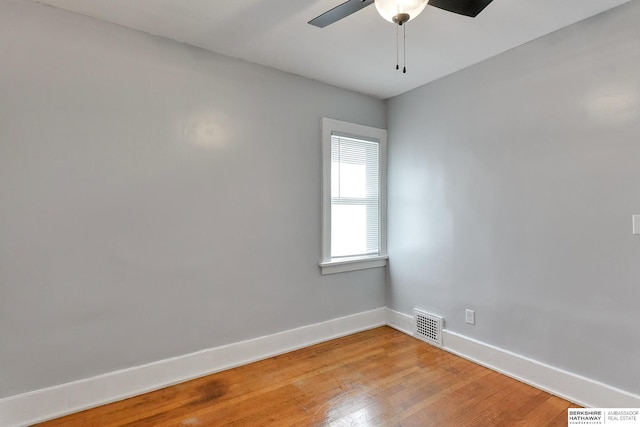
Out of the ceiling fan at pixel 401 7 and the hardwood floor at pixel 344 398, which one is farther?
the hardwood floor at pixel 344 398

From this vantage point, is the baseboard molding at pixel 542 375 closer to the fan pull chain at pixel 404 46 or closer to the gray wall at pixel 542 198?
the gray wall at pixel 542 198

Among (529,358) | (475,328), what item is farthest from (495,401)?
(475,328)

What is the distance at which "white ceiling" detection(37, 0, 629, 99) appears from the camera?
1991 mm

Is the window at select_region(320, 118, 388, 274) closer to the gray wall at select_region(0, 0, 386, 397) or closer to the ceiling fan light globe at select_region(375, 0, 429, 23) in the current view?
the gray wall at select_region(0, 0, 386, 397)

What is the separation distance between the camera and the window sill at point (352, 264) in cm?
318

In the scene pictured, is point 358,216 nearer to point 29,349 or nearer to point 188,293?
point 188,293

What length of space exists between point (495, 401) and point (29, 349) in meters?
3.02

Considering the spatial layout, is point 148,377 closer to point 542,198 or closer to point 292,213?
point 292,213

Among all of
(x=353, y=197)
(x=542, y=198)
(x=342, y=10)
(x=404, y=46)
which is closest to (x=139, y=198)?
(x=342, y=10)

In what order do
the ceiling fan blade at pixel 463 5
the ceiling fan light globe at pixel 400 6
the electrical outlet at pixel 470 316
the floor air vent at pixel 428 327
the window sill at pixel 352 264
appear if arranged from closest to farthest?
the ceiling fan light globe at pixel 400 6
the ceiling fan blade at pixel 463 5
the electrical outlet at pixel 470 316
the floor air vent at pixel 428 327
the window sill at pixel 352 264

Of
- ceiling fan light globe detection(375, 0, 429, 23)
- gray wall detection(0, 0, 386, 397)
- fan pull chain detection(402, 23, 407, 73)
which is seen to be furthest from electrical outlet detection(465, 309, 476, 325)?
ceiling fan light globe detection(375, 0, 429, 23)

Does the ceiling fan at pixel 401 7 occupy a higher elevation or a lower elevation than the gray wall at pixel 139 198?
higher

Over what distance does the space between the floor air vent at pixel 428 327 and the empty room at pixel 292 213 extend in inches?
0.9

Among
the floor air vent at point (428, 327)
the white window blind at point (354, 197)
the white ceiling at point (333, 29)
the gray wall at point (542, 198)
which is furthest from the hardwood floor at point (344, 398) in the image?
the white ceiling at point (333, 29)
